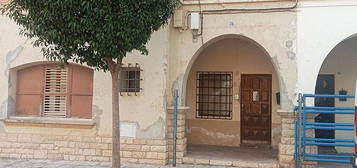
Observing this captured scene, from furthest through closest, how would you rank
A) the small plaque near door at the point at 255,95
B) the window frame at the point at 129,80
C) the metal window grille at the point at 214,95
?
the metal window grille at the point at 214,95, the small plaque near door at the point at 255,95, the window frame at the point at 129,80

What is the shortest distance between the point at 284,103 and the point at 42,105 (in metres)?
5.99

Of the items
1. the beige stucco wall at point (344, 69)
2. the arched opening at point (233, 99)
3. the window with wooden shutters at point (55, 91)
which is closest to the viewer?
the window with wooden shutters at point (55, 91)

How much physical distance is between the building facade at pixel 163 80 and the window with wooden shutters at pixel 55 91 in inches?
1.0

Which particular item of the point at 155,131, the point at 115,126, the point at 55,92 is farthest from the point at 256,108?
the point at 55,92

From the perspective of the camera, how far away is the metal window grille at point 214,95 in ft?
36.8

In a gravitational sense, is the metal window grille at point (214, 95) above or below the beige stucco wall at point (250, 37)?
below

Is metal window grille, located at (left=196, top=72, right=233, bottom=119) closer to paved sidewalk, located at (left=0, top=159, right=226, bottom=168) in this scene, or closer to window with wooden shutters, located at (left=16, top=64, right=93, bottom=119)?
paved sidewalk, located at (left=0, top=159, right=226, bottom=168)

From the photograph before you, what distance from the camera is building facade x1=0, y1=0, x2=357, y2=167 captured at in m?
8.17

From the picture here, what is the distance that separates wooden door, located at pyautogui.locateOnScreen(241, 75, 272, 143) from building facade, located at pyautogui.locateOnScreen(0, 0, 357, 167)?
901mm

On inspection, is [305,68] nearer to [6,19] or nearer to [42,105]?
[42,105]

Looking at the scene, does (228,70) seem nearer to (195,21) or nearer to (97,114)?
(195,21)

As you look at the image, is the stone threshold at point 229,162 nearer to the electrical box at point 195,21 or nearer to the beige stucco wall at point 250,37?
the beige stucco wall at point 250,37

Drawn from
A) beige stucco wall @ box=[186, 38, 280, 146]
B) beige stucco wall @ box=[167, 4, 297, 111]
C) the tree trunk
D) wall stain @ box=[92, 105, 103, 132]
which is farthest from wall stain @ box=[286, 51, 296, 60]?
wall stain @ box=[92, 105, 103, 132]

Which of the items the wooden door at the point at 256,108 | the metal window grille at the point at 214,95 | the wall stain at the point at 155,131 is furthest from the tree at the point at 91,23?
the wooden door at the point at 256,108
